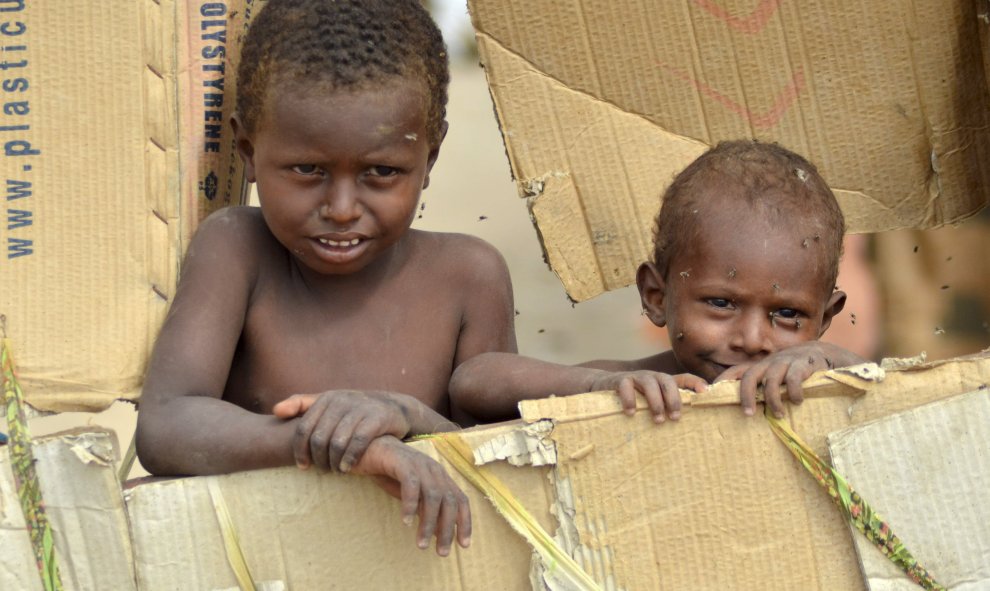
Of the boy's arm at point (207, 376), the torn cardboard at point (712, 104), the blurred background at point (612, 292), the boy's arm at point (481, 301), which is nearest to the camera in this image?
the boy's arm at point (207, 376)

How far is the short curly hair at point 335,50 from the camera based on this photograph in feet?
5.18

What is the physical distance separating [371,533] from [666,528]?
0.31 m

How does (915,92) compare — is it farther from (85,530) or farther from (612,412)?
(85,530)

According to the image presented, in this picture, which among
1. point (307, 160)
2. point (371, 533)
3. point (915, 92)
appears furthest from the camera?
point (915, 92)

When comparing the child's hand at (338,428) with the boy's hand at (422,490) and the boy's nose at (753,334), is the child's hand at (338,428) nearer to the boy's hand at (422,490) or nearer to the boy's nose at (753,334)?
the boy's hand at (422,490)

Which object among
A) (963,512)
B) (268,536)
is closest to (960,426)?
(963,512)

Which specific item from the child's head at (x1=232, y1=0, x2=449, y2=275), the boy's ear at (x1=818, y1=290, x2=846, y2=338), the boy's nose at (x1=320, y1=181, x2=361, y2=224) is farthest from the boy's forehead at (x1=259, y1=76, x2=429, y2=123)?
the boy's ear at (x1=818, y1=290, x2=846, y2=338)

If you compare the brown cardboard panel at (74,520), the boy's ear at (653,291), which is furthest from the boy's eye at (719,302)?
the brown cardboard panel at (74,520)

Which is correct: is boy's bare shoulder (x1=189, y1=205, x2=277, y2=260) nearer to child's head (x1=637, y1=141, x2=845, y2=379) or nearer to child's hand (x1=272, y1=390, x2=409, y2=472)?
child's hand (x1=272, y1=390, x2=409, y2=472)

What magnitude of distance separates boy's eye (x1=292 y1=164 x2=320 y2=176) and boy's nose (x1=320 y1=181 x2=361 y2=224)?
30mm

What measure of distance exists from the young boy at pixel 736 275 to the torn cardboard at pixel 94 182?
45 cm

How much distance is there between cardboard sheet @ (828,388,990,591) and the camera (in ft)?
4.06

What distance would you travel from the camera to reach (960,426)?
1.25 metres

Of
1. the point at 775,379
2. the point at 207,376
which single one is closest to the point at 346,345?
the point at 207,376
